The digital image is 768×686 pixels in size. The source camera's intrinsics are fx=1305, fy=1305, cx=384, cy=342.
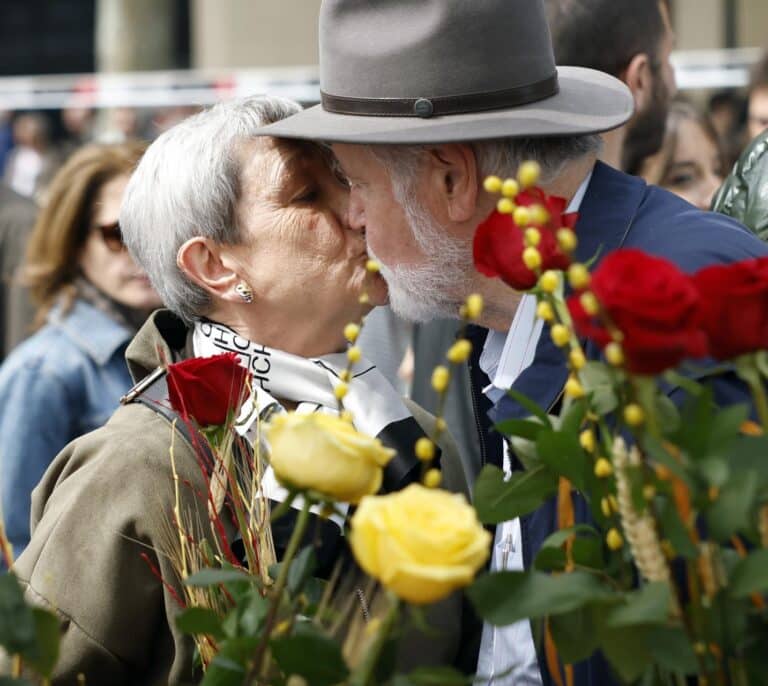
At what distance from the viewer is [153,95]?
10.4m

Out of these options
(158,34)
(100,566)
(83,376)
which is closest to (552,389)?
(100,566)

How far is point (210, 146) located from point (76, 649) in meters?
0.91

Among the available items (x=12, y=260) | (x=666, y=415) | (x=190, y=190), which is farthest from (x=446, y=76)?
(x=12, y=260)

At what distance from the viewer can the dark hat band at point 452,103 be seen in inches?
78.4

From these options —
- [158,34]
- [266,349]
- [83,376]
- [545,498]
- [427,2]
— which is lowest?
[158,34]

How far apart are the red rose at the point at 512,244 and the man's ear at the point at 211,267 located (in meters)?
1.14

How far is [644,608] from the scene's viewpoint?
1.05 meters

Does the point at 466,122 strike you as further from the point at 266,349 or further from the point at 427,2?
the point at 266,349

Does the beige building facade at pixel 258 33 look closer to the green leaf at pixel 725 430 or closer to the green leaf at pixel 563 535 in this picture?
the green leaf at pixel 563 535

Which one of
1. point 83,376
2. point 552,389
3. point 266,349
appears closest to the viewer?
point 552,389

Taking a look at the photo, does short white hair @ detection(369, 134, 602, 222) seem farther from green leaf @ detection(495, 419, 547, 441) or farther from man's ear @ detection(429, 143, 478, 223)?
green leaf @ detection(495, 419, 547, 441)

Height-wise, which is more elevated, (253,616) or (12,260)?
(253,616)

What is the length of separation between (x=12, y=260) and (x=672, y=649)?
555 cm

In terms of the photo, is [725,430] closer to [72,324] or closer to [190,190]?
[190,190]
